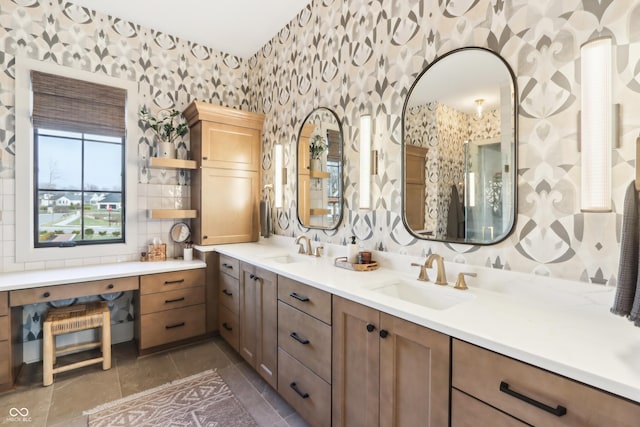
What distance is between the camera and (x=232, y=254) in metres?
2.72

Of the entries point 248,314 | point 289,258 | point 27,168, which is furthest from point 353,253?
point 27,168

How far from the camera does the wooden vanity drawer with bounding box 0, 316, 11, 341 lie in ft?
7.07

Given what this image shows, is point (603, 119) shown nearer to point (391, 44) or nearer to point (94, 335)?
point (391, 44)

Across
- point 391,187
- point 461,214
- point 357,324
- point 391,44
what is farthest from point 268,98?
point 357,324

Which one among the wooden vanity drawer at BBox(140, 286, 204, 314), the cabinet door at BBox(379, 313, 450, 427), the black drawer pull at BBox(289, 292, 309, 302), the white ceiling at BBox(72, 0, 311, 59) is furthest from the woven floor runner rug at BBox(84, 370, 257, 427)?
the white ceiling at BBox(72, 0, 311, 59)

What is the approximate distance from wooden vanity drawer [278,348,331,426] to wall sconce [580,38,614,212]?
1.48 m

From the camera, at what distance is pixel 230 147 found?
334cm

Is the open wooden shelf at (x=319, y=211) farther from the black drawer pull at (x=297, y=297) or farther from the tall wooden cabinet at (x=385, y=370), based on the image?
the tall wooden cabinet at (x=385, y=370)

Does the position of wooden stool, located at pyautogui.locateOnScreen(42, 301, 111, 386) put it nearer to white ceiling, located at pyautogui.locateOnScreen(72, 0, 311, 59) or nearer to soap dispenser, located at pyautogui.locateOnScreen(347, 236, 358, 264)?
soap dispenser, located at pyautogui.locateOnScreen(347, 236, 358, 264)

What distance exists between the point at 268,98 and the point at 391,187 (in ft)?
6.90

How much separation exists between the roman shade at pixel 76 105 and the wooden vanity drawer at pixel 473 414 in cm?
347

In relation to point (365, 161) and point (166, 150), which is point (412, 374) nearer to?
point (365, 161)

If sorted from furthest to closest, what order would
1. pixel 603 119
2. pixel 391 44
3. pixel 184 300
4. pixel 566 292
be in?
pixel 184 300, pixel 391 44, pixel 566 292, pixel 603 119

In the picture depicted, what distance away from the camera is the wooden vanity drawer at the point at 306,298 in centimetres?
166
